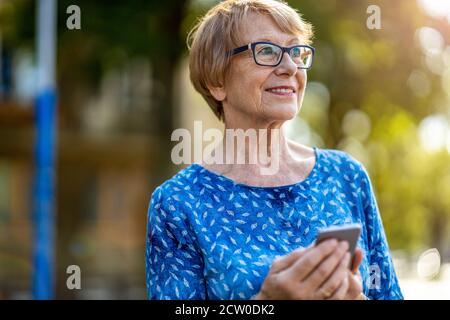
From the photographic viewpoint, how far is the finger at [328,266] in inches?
72.3

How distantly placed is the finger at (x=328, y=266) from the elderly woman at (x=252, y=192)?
22cm

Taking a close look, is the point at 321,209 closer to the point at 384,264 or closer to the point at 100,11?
the point at 384,264

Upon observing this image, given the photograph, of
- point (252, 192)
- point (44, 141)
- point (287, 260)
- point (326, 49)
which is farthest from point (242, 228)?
point (326, 49)

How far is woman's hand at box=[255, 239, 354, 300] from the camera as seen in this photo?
184 centimetres

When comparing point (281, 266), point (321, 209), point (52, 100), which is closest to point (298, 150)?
point (321, 209)

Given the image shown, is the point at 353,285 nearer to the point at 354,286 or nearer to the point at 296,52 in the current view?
the point at 354,286

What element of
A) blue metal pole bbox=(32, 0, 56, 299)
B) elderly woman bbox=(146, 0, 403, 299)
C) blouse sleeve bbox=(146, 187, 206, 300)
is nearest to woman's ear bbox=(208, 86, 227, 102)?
elderly woman bbox=(146, 0, 403, 299)

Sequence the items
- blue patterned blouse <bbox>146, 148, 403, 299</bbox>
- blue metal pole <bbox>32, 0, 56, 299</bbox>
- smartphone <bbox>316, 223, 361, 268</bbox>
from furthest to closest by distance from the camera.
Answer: blue metal pole <bbox>32, 0, 56, 299</bbox>, blue patterned blouse <bbox>146, 148, 403, 299</bbox>, smartphone <bbox>316, 223, 361, 268</bbox>

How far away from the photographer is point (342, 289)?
6.22 ft

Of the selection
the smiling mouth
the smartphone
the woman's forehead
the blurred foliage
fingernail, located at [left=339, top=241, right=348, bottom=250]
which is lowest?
fingernail, located at [left=339, top=241, right=348, bottom=250]

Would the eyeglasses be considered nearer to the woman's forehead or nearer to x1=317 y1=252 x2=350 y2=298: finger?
the woman's forehead

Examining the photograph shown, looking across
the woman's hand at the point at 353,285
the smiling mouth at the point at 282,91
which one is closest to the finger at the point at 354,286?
the woman's hand at the point at 353,285

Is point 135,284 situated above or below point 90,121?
below
